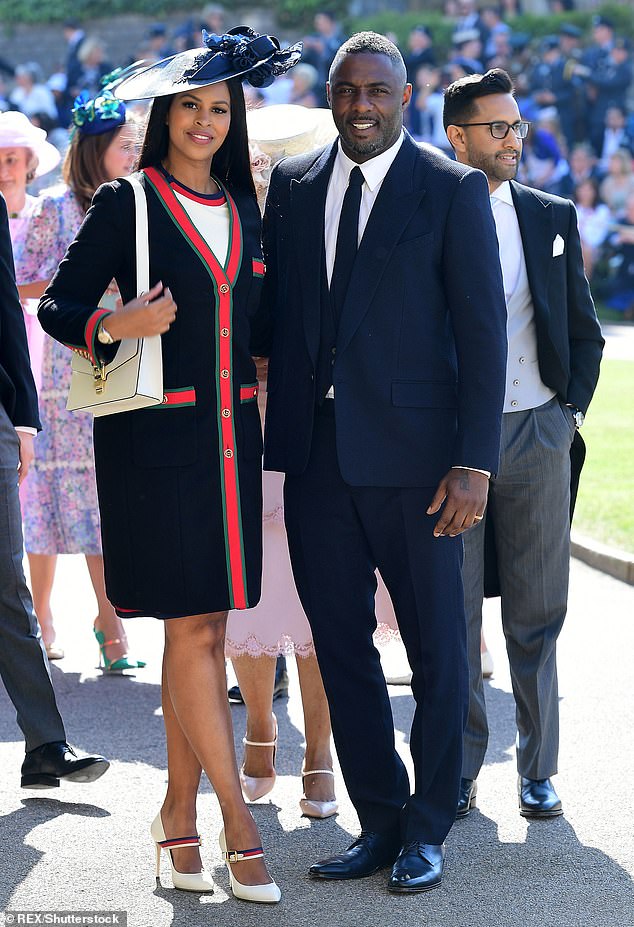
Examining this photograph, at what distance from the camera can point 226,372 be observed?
364 cm

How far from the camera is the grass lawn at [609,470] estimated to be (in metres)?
8.27

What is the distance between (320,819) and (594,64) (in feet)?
69.6

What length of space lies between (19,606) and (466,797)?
1500 millimetres

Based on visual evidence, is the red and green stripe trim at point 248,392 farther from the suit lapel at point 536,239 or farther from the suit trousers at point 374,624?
the suit lapel at point 536,239

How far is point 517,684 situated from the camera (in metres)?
4.44

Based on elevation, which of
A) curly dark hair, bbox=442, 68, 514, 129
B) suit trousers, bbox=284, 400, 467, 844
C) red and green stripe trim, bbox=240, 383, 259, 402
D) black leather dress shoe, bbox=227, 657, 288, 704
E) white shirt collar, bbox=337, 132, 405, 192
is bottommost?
black leather dress shoe, bbox=227, 657, 288, 704

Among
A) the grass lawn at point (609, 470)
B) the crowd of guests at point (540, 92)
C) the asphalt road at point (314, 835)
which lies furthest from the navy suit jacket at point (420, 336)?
the crowd of guests at point (540, 92)

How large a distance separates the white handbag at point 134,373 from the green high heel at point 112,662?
262 cm

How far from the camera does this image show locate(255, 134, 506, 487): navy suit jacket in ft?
12.0

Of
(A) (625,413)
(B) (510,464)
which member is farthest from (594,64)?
(B) (510,464)

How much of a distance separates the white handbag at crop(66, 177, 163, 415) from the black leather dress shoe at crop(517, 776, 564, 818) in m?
1.75

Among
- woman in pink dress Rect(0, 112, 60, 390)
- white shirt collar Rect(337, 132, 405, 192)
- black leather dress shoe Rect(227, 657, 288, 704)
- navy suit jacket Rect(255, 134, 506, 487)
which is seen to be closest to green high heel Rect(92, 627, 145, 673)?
black leather dress shoe Rect(227, 657, 288, 704)

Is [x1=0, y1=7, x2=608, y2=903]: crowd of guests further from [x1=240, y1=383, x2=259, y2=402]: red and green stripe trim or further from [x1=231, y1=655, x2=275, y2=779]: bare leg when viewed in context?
[x1=231, y1=655, x2=275, y2=779]: bare leg

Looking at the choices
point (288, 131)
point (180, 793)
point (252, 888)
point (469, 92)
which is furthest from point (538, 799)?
point (288, 131)
